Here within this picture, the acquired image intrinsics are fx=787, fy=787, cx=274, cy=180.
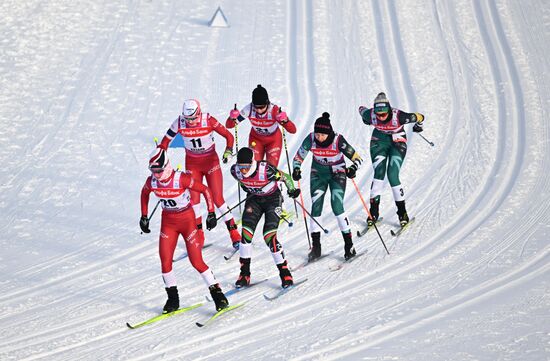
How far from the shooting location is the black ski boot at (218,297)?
984 cm

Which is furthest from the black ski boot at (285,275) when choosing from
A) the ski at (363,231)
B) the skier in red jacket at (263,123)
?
the skier in red jacket at (263,123)

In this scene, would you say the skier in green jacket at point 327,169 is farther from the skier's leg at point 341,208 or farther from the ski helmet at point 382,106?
the ski helmet at point 382,106

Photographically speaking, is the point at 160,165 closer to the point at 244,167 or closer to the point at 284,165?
the point at 244,167

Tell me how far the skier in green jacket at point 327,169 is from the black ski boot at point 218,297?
1.95 m

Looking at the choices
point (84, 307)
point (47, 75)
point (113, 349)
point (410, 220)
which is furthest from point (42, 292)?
point (47, 75)

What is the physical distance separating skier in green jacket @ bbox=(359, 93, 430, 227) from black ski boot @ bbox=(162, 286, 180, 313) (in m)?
3.49

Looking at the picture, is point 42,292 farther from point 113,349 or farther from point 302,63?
point 302,63

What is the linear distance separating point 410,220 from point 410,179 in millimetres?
1721

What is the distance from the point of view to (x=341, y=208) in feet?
36.6

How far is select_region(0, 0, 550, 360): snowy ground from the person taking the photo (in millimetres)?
9320

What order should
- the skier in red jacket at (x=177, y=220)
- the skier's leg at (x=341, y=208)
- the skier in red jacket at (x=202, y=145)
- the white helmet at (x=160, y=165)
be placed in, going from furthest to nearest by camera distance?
the skier in red jacket at (x=202, y=145)
the skier's leg at (x=341, y=208)
the skier in red jacket at (x=177, y=220)
the white helmet at (x=160, y=165)

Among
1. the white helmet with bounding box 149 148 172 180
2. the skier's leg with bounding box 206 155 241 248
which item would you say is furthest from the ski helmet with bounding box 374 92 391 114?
the white helmet with bounding box 149 148 172 180

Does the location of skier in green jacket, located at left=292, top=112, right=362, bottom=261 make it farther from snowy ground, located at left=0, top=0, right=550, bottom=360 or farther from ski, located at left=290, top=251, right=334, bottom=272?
snowy ground, located at left=0, top=0, right=550, bottom=360

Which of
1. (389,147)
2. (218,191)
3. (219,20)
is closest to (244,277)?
(218,191)
